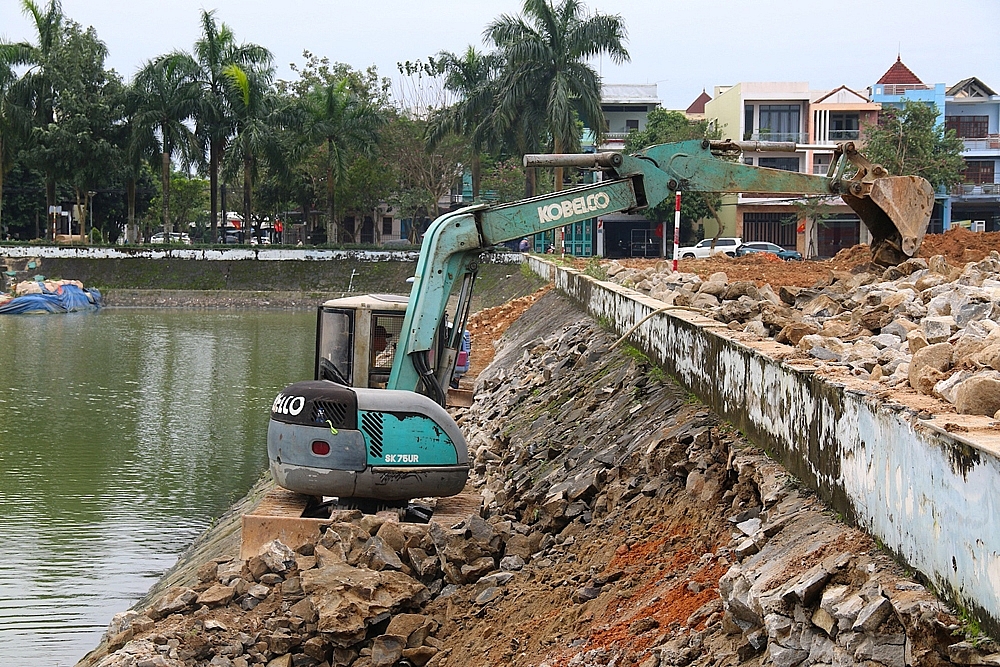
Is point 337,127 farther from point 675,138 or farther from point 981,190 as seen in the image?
point 981,190

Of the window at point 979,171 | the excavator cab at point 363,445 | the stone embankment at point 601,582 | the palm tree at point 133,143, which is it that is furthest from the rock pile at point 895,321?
the window at point 979,171

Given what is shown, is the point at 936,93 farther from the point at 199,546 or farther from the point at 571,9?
the point at 199,546

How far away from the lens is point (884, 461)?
464cm

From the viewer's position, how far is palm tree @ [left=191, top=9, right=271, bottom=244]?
5581 centimetres

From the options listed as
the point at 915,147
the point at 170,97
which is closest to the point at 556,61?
the point at 915,147

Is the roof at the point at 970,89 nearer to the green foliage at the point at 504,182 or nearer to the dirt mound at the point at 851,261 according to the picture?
the green foliage at the point at 504,182

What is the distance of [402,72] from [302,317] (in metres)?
21.8

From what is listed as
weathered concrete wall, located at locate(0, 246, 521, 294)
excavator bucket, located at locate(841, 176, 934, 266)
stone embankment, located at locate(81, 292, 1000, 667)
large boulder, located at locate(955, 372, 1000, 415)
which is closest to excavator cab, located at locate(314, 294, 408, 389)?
stone embankment, located at locate(81, 292, 1000, 667)

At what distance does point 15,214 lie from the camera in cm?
6519

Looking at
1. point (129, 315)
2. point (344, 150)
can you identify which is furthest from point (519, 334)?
point (344, 150)

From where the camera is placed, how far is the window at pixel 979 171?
2254 inches

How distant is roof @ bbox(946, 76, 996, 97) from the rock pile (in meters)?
46.2

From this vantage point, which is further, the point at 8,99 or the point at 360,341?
the point at 8,99

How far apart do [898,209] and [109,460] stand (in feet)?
38.8
